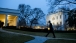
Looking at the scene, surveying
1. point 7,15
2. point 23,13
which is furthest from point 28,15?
point 7,15

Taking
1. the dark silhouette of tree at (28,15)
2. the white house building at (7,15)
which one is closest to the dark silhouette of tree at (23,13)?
the dark silhouette of tree at (28,15)

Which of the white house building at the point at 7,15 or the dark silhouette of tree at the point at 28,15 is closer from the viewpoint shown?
the white house building at the point at 7,15

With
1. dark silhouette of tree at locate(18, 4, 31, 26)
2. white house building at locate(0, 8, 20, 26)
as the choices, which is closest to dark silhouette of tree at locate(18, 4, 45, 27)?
dark silhouette of tree at locate(18, 4, 31, 26)

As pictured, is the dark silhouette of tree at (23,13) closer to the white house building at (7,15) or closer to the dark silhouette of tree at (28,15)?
the dark silhouette of tree at (28,15)

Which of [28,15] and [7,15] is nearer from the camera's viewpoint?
[7,15]

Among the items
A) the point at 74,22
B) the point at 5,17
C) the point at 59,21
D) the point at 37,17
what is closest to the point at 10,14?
the point at 5,17

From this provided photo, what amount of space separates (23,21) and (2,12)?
31.3 meters

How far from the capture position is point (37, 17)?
74188mm

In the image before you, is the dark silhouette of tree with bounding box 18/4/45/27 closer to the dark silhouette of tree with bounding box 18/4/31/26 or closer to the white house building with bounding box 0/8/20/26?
the dark silhouette of tree with bounding box 18/4/31/26

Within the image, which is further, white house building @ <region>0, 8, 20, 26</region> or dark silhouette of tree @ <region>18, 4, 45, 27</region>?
dark silhouette of tree @ <region>18, 4, 45, 27</region>

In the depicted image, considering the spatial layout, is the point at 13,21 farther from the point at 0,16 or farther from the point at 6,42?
the point at 6,42

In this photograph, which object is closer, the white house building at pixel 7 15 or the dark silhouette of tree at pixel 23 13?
the white house building at pixel 7 15

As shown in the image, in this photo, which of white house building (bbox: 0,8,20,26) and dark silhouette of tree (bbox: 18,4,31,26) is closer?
white house building (bbox: 0,8,20,26)

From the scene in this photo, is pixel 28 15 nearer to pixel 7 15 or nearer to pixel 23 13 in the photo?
pixel 23 13
